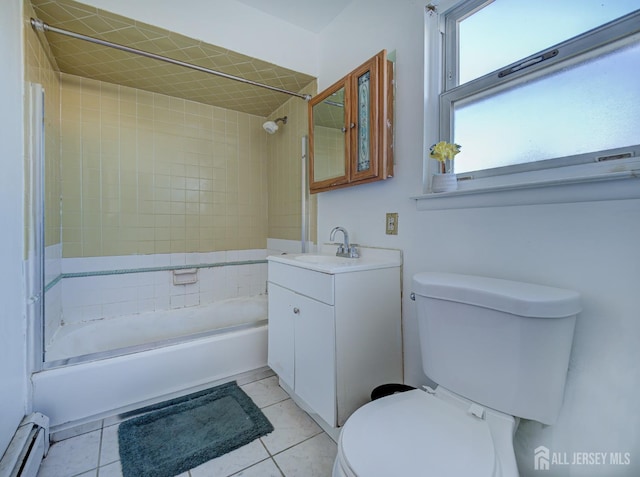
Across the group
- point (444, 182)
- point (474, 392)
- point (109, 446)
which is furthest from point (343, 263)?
point (109, 446)

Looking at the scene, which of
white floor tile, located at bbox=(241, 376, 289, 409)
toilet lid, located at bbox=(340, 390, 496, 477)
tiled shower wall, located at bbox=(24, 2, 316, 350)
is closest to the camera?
toilet lid, located at bbox=(340, 390, 496, 477)

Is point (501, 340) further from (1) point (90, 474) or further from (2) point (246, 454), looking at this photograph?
(1) point (90, 474)

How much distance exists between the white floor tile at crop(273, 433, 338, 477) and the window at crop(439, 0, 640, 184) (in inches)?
54.4

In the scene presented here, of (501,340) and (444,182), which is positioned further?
(444,182)

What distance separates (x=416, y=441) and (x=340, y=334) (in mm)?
551

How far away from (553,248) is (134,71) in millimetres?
2618

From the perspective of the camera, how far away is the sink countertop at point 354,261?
130cm

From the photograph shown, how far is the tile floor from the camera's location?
1.19m

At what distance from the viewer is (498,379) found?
0.87m

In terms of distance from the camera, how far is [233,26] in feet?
5.92

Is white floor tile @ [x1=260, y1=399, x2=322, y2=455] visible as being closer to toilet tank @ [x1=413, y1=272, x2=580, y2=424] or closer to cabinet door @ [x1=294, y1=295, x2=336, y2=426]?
cabinet door @ [x1=294, y1=295, x2=336, y2=426]

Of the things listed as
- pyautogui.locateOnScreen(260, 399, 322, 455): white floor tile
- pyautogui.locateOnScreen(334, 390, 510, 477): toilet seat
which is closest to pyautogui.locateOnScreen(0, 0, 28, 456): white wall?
pyautogui.locateOnScreen(260, 399, 322, 455): white floor tile

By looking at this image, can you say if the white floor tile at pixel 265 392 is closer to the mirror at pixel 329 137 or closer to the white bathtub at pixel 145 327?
the white bathtub at pixel 145 327

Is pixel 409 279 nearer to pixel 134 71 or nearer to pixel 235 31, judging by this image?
pixel 235 31
